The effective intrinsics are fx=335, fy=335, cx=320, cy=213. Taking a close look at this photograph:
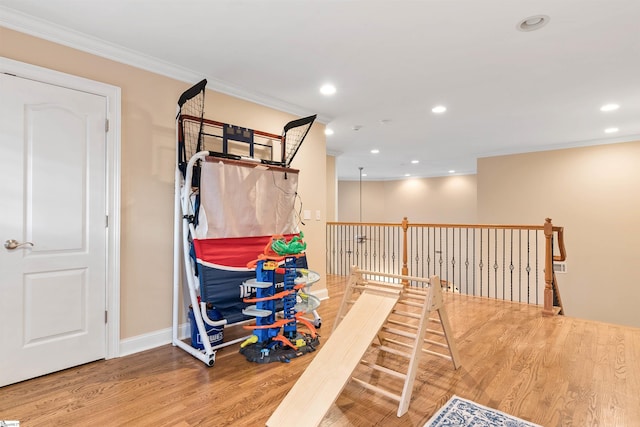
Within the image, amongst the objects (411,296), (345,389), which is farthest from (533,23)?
(345,389)

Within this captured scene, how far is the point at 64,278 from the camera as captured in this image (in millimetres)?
2510

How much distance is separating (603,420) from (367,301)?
4.93 feet

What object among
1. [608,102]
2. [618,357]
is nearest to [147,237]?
[618,357]

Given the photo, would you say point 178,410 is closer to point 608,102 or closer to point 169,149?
point 169,149

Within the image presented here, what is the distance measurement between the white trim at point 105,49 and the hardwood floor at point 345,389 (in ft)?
8.03

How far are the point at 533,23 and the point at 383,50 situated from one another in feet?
3.42

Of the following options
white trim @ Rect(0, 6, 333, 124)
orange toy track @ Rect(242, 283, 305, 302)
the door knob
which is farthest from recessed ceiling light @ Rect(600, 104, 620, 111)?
the door knob

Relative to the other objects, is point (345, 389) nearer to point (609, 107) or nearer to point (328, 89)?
point (328, 89)

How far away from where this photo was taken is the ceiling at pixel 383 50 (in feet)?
7.18

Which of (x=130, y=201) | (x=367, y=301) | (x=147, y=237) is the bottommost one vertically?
(x=367, y=301)

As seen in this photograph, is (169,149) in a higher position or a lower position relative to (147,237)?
higher

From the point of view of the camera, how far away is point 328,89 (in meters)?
3.53

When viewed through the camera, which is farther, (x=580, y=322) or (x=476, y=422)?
(x=580, y=322)

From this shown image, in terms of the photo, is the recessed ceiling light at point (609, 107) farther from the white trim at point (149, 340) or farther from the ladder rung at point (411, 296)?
the white trim at point (149, 340)
